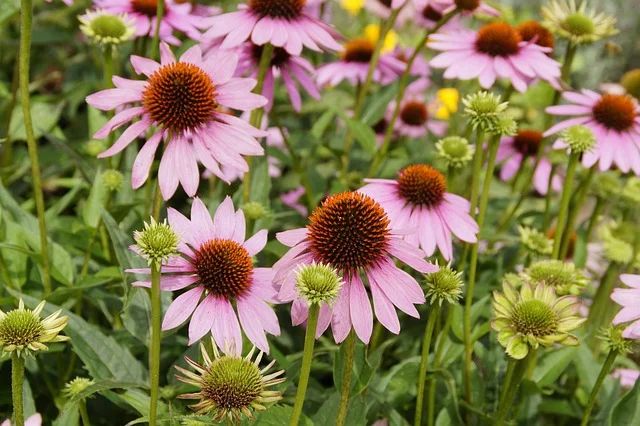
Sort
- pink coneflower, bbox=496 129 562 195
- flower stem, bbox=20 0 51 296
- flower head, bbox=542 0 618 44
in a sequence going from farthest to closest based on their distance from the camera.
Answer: pink coneflower, bbox=496 129 562 195
flower head, bbox=542 0 618 44
flower stem, bbox=20 0 51 296

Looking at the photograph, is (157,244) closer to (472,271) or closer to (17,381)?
(17,381)

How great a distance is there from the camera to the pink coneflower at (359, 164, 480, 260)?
4.05ft

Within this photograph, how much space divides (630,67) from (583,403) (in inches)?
121

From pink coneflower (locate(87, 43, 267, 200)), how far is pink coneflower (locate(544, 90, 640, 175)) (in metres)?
0.72

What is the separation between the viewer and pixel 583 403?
62.2 inches

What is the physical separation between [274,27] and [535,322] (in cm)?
75

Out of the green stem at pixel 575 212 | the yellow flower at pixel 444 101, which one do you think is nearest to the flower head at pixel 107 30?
the green stem at pixel 575 212

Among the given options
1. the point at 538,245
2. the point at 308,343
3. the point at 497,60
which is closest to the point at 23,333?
the point at 308,343

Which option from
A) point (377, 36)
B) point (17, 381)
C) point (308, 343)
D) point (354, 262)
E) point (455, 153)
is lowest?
point (17, 381)

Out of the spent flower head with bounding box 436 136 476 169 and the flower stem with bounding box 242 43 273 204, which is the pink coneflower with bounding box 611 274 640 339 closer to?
the spent flower head with bounding box 436 136 476 169

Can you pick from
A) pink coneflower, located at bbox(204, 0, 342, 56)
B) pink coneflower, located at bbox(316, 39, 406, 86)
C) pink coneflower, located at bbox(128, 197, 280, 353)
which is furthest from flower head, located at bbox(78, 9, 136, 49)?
pink coneflower, located at bbox(316, 39, 406, 86)

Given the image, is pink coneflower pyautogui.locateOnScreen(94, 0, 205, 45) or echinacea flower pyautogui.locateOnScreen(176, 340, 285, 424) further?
pink coneflower pyautogui.locateOnScreen(94, 0, 205, 45)

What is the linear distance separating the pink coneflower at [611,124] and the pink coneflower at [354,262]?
0.68m

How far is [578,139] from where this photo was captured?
1278 millimetres
